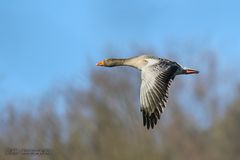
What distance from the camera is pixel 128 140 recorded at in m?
41.6

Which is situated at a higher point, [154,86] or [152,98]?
[154,86]

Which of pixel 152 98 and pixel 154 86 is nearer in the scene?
pixel 152 98

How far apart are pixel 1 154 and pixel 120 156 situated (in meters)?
18.5

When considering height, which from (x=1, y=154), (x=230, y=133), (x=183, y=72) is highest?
(x=183, y=72)

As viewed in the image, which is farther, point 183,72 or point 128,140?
point 128,140

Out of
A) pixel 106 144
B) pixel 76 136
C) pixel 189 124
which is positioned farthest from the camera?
pixel 189 124

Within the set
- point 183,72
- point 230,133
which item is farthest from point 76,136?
point 230,133

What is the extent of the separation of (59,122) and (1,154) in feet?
67.1

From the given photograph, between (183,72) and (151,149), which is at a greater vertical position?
(183,72)

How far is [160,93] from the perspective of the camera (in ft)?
67.3

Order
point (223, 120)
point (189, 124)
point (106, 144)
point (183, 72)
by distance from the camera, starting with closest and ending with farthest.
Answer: point (183, 72) < point (106, 144) < point (189, 124) < point (223, 120)

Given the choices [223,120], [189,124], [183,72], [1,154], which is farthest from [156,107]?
[223,120]

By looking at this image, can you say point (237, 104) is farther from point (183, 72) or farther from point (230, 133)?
point (183, 72)

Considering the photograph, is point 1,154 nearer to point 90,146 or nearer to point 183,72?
point 183,72
